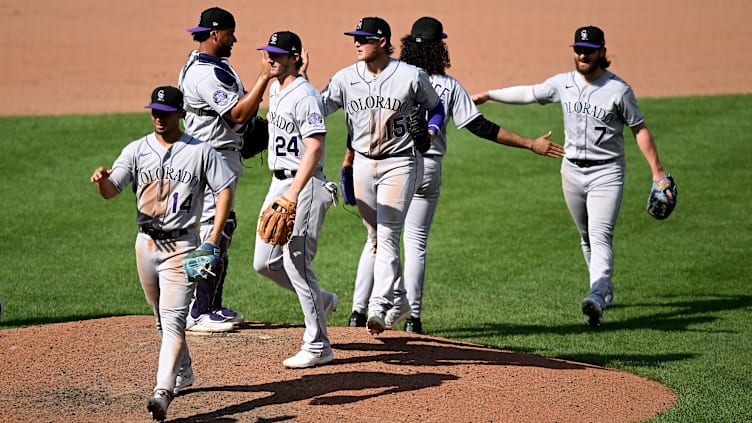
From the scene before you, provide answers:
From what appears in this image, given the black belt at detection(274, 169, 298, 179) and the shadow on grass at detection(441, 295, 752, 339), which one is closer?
the black belt at detection(274, 169, 298, 179)

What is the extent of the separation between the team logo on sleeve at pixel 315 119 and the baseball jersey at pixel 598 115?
292cm

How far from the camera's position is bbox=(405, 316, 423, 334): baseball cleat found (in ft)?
26.2

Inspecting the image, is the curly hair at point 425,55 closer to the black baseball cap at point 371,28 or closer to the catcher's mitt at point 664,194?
the black baseball cap at point 371,28

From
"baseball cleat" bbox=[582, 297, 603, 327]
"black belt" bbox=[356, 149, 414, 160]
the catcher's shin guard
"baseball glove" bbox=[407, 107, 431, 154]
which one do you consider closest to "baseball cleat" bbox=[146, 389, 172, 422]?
the catcher's shin guard

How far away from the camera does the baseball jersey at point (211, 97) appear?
6.80 meters

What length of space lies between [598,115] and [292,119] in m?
2.95

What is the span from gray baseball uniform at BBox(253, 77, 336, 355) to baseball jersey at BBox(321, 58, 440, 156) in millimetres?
476

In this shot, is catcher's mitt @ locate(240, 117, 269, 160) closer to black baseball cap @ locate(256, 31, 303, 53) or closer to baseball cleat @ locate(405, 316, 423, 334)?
black baseball cap @ locate(256, 31, 303, 53)

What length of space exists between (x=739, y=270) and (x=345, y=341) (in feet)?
16.3

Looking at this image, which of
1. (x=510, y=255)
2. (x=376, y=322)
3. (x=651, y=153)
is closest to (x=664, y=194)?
(x=651, y=153)

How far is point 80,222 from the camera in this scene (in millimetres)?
12195

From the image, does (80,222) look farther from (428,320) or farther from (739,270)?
(739,270)

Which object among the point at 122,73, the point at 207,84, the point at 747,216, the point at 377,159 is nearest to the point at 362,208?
the point at 377,159

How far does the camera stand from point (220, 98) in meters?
6.77
